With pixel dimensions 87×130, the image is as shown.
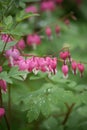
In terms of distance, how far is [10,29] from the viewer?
2.40 metres

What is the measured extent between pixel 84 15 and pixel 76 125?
4.09 m

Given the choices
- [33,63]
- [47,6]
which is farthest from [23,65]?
[47,6]

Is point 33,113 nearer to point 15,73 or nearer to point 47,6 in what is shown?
point 15,73

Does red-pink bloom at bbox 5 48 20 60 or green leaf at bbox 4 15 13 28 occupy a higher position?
green leaf at bbox 4 15 13 28

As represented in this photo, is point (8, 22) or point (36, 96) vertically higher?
point (8, 22)

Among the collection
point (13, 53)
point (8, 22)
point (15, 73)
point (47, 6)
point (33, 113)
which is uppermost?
point (47, 6)

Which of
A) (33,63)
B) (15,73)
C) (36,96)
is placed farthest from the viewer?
(36,96)

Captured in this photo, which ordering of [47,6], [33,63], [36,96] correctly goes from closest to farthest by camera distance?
[33,63]
[36,96]
[47,6]

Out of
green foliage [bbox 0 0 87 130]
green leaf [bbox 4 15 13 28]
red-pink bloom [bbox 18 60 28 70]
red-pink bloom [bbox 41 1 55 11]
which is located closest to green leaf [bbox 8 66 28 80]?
green foliage [bbox 0 0 87 130]

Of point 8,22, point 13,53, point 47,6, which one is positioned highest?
point 47,6

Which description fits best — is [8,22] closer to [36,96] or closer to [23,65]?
[23,65]

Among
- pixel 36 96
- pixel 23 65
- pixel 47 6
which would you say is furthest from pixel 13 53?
pixel 47 6

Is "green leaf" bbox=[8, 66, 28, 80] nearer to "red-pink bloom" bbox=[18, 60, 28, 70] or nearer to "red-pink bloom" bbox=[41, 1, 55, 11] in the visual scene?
"red-pink bloom" bbox=[18, 60, 28, 70]

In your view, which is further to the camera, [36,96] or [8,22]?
[36,96]
